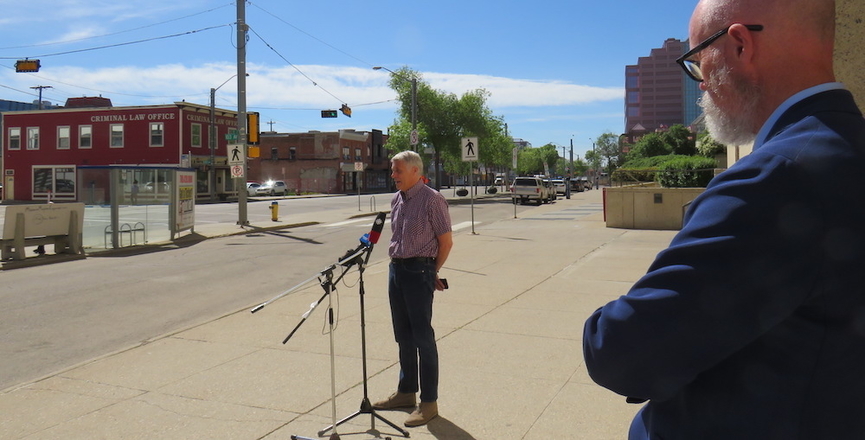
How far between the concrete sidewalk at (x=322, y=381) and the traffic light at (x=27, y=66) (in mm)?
25920

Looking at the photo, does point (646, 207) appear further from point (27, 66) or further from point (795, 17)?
point (27, 66)

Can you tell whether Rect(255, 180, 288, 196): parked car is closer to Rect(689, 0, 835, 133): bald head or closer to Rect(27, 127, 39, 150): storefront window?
Rect(27, 127, 39, 150): storefront window

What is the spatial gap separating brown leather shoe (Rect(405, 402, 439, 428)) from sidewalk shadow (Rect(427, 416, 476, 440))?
0.04 meters

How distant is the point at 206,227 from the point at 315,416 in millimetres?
20018

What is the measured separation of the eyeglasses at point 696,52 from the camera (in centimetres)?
133

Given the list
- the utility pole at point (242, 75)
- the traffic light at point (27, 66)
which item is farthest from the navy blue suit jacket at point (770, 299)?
the traffic light at point (27, 66)

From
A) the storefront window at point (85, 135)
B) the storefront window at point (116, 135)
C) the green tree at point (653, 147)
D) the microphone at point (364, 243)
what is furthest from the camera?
the green tree at point (653, 147)

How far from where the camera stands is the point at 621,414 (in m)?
4.70

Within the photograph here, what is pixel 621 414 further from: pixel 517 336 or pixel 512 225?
pixel 512 225

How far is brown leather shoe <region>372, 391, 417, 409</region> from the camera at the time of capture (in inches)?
192

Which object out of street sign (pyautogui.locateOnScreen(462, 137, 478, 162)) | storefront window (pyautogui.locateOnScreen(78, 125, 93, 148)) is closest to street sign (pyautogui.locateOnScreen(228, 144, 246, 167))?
street sign (pyautogui.locateOnScreen(462, 137, 478, 162))

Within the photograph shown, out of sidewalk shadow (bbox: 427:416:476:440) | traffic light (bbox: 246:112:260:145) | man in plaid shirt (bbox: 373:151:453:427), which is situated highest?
traffic light (bbox: 246:112:260:145)

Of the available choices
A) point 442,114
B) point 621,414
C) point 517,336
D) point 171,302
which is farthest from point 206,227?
point 442,114

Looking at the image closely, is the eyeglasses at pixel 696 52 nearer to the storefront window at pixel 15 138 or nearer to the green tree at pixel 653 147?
the storefront window at pixel 15 138
